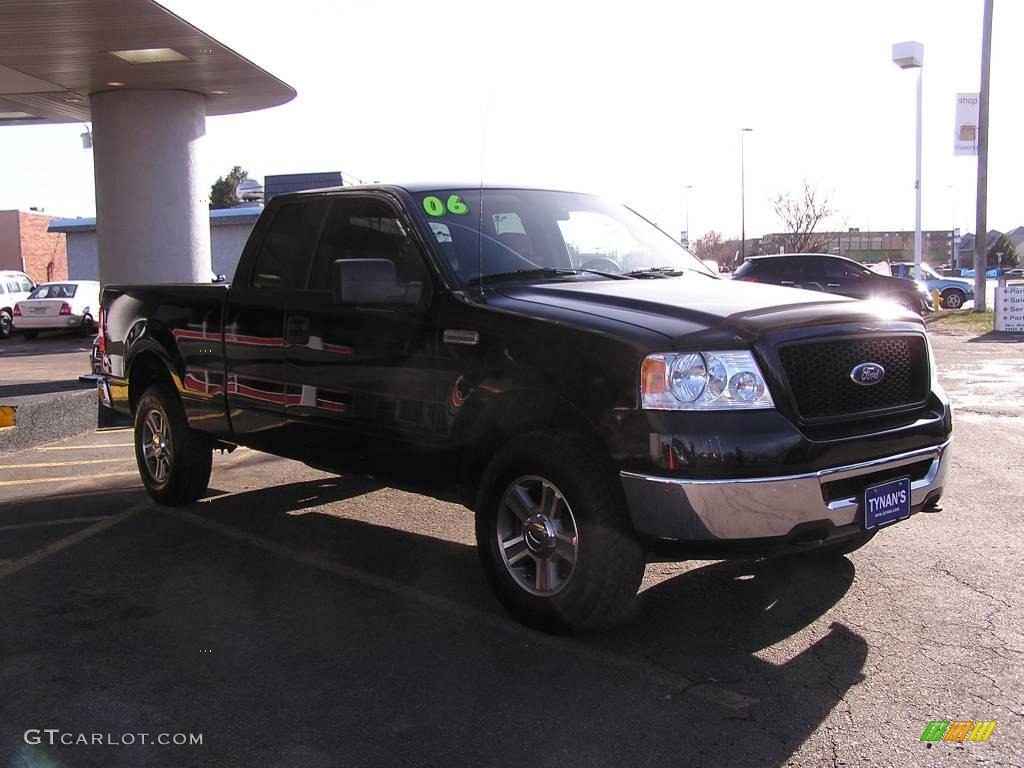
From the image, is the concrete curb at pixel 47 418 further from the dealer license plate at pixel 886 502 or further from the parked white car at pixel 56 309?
the parked white car at pixel 56 309

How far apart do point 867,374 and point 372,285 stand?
2269 mm

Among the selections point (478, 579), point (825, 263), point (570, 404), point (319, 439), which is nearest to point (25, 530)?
point (319, 439)

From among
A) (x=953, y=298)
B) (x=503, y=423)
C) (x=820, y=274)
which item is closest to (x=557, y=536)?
(x=503, y=423)

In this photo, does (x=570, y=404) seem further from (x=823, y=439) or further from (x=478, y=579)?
(x=478, y=579)

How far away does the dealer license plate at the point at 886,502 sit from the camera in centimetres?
375

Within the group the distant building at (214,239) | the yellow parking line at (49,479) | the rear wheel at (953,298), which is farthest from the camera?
the distant building at (214,239)

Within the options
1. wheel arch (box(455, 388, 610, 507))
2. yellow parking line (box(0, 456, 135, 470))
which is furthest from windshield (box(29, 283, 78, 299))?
wheel arch (box(455, 388, 610, 507))

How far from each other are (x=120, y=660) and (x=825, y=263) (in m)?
19.3

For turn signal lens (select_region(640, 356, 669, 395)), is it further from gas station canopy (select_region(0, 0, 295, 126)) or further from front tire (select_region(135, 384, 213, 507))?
gas station canopy (select_region(0, 0, 295, 126))

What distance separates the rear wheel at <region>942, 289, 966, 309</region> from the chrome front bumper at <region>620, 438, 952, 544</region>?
1133 inches

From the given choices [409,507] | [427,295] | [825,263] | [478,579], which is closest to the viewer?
[427,295]

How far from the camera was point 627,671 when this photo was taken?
376cm

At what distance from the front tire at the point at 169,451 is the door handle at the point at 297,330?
1473 millimetres

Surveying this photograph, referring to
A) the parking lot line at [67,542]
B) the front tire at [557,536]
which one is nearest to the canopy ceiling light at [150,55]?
the parking lot line at [67,542]
